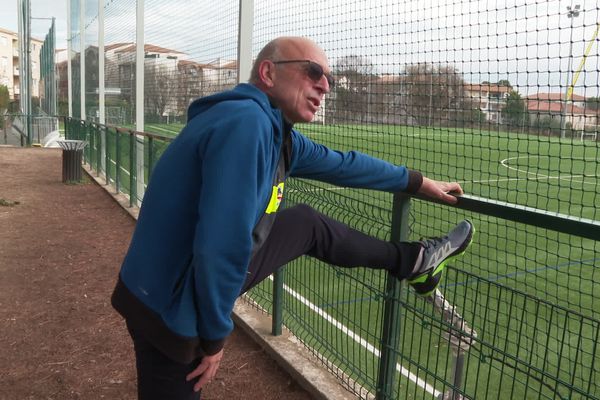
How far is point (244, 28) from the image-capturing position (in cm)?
482

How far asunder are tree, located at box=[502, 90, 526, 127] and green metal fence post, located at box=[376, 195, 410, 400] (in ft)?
4.84

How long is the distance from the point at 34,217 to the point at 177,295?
756 cm

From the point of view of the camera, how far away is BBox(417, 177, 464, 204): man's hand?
8.16 ft

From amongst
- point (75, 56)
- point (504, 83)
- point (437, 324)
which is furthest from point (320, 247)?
point (75, 56)

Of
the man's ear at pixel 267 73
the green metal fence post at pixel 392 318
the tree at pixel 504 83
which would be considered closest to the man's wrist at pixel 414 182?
the green metal fence post at pixel 392 318

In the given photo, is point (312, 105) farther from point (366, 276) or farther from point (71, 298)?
point (71, 298)

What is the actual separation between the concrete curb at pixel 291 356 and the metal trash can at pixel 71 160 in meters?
8.66

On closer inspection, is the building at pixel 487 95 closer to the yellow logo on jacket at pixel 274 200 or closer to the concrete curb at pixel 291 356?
the concrete curb at pixel 291 356

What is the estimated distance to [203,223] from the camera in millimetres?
1657

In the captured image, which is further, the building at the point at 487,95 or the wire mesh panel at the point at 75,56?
the wire mesh panel at the point at 75,56

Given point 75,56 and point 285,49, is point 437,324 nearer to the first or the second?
point 285,49

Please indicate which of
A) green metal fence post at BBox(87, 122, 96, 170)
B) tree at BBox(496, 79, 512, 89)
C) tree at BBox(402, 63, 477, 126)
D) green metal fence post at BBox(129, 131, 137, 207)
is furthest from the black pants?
green metal fence post at BBox(87, 122, 96, 170)

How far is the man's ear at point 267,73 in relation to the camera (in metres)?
2.03

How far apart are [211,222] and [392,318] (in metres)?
1.41
